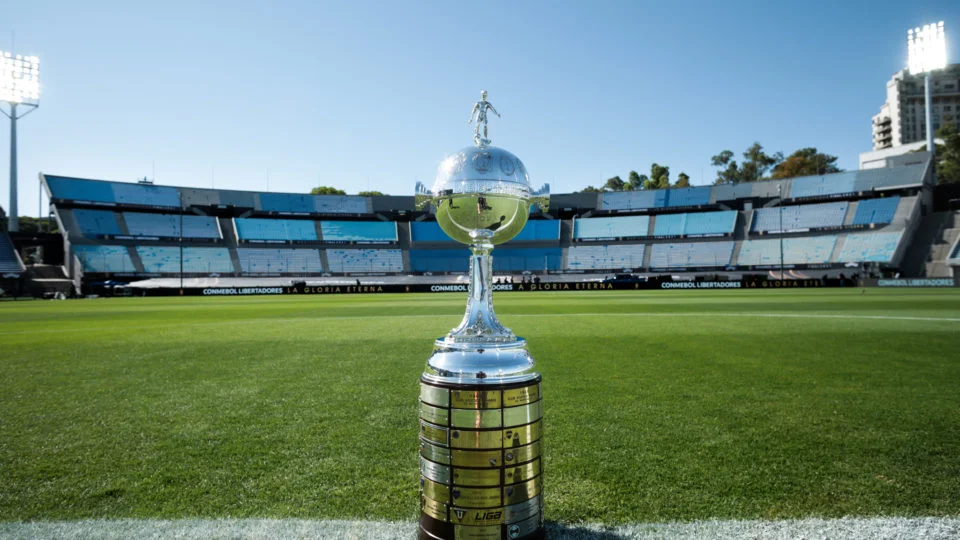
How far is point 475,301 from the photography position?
6.91ft

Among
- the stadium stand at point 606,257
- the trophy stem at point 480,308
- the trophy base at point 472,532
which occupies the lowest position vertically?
the trophy base at point 472,532

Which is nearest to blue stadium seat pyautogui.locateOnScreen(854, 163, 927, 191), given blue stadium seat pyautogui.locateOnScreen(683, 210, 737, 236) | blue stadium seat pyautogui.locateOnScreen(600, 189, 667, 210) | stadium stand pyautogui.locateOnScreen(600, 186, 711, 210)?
blue stadium seat pyautogui.locateOnScreen(683, 210, 737, 236)

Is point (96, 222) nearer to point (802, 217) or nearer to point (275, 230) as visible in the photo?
point (275, 230)

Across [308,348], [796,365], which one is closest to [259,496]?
[308,348]

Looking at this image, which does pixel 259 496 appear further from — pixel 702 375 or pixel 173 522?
pixel 702 375

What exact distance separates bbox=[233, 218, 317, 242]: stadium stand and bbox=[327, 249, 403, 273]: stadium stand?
11.4 feet

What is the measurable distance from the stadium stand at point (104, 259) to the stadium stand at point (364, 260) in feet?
54.2

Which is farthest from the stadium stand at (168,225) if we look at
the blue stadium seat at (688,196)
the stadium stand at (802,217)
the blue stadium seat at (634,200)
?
the stadium stand at (802,217)

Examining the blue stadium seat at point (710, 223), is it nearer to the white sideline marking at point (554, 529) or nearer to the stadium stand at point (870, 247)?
the stadium stand at point (870, 247)

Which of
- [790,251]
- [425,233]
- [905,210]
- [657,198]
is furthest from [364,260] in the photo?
[905,210]

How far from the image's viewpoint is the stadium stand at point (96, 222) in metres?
43.2

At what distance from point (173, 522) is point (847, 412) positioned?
4.38 metres

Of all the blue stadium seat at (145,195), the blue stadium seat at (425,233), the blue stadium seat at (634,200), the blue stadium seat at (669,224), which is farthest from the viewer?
the blue stadium seat at (634,200)

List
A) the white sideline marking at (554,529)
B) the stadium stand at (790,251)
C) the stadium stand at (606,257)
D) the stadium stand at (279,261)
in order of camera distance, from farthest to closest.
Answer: the stadium stand at (606,257), the stadium stand at (279,261), the stadium stand at (790,251), the white sideline marking at (554,529)
